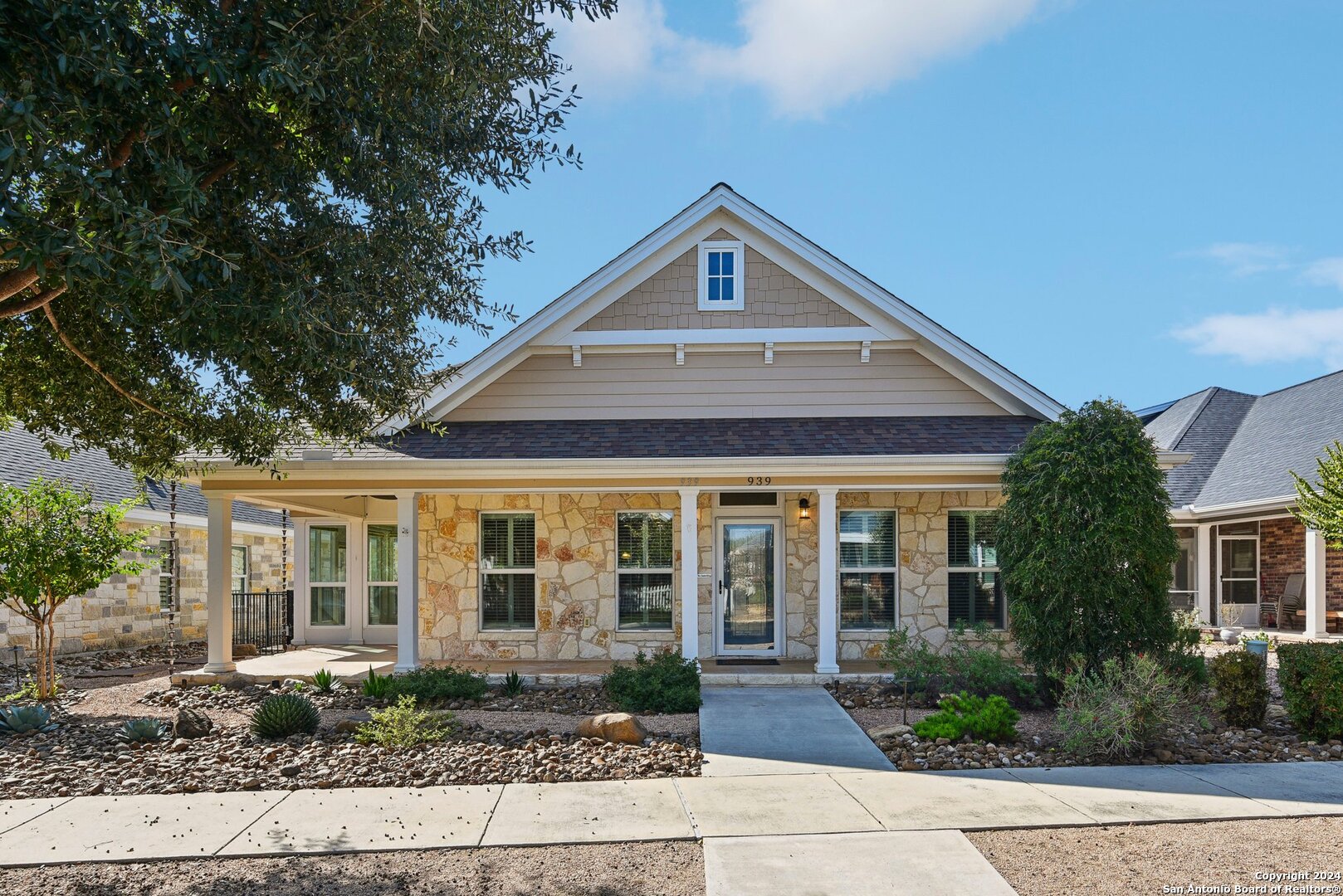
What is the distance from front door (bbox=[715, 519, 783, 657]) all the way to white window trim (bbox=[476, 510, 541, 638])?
2.52m

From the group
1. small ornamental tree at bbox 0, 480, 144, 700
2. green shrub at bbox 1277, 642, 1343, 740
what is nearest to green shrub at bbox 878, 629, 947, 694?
green shrub at bbox 1277, 642, 1343, 740

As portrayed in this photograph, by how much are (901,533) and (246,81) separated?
32.4 ft

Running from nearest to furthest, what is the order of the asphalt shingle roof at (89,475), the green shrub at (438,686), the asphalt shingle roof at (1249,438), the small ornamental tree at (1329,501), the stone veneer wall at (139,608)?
the green shrub at (438,686) < the small ornamental tree at (1329,501) < the stone veneer wall at (139,608) < the asphalt shingle roof at (89,475) < the asphalt shingle roof at (1249,438)

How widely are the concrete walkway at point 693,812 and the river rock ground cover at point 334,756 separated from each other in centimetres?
26

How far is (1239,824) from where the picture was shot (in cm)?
602

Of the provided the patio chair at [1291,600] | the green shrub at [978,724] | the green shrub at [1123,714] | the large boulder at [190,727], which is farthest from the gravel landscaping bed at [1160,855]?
the patio chair at [1291,600]

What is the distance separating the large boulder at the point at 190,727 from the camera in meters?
8.59

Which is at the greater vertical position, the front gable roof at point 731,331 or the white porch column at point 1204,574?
the front gable roof at point 731,331

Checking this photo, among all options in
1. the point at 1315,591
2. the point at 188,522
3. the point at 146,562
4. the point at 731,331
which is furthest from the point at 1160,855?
the point at 188,522

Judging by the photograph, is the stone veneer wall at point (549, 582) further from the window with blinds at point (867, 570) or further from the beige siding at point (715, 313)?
the beige siding at point (715, 313)

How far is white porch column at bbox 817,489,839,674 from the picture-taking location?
1152 cm

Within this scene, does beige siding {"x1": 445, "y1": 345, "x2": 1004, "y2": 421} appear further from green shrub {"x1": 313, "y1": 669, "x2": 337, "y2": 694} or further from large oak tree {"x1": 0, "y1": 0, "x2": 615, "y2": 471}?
large oak tree {"x1": 0, "y1": 0, "x2": 615, "y2": 471}

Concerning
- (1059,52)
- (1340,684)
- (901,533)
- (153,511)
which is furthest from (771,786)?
(153,511)

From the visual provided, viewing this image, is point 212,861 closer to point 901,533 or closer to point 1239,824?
point 1239,824
